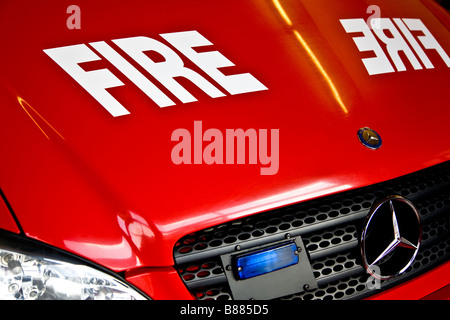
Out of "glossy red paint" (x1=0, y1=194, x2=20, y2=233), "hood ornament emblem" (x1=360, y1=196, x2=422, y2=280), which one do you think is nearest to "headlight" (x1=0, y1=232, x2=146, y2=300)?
Answer: "glossy red paint" (x1=0, y1=194, x2=20, y2=233)

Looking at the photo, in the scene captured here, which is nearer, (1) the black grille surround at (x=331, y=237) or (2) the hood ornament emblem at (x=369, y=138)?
(1) the black grille surround at (x=331, y=237)

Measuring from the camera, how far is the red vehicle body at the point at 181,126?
1271 mm

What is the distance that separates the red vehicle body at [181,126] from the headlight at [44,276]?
0.03 metres

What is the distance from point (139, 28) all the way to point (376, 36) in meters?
0.84

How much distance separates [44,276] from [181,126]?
515mm

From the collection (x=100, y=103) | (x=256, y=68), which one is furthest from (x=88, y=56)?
(x=256, y=68)

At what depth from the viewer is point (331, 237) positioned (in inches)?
57.6

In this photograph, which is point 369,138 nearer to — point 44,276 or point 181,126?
point 181,126

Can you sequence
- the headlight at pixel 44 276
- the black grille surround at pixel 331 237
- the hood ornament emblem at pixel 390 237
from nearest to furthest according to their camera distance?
the headlight at pixel 44 276
the black grille surround at pixel 331 237
the hood ornament emblem at pixel 390 237

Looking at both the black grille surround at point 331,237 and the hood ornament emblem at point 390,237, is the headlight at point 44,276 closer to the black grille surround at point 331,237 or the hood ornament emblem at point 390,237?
the black grille surround at point 331,237

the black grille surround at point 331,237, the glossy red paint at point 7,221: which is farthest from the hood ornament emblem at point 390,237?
the glossy red paint at point 7,221

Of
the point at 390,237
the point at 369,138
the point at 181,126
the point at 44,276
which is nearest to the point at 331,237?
the point at 390,237

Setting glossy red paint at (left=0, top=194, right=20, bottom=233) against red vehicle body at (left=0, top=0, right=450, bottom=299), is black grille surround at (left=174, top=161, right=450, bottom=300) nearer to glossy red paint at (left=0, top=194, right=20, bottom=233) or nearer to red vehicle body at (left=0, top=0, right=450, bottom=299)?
red vehicle body at (left=0, top=0, right=450, bottom=299)

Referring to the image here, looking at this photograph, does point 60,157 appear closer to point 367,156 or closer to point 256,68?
point 256,68
